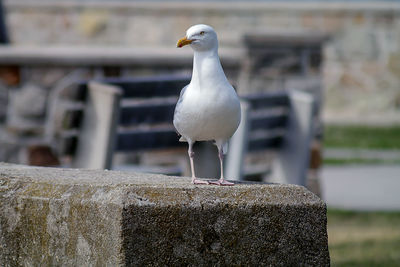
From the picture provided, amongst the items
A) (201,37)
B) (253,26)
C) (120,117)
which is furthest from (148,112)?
(253,26)

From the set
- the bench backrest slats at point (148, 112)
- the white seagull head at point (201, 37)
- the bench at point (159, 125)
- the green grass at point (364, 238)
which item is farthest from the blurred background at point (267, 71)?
the white seagull head at point (201, 37)

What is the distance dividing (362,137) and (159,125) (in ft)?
29.1

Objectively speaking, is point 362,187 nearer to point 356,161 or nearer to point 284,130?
point 356,161

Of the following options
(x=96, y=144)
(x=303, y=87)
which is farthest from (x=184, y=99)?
(x=303, y=87)

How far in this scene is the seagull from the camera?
280cm

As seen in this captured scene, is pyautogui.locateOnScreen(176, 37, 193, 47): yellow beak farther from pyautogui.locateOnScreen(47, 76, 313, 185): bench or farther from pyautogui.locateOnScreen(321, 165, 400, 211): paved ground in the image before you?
pyautogui.locateOnScreen(321, 165, 400, 211): paved ground

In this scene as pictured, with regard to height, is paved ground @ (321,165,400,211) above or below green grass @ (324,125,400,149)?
below

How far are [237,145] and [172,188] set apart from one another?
2.50m

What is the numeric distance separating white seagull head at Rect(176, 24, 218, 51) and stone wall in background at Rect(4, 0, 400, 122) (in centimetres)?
1171

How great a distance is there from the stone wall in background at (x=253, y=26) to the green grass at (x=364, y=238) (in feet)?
25.1

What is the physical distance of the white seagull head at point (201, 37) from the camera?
2.85 meters

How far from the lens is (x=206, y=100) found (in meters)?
2.79

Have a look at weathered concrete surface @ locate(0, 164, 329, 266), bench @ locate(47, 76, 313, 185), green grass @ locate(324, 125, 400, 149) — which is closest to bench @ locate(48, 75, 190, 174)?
bench @ locate(47, 76, 313, 185)

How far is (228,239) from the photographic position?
2.64 metres
